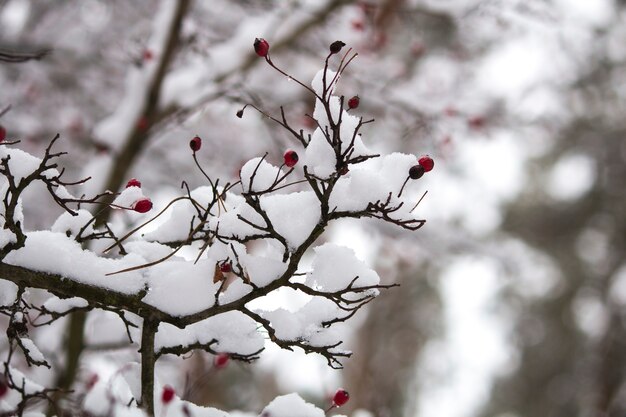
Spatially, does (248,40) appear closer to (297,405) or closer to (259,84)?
(259,84)

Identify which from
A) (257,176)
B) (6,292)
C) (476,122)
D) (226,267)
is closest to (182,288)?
(226,267)

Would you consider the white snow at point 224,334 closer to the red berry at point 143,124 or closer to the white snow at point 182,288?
the white snow at point 182,288

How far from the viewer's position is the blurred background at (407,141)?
4.01 metres

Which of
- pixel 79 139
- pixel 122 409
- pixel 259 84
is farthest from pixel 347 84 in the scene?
pixel 122 409

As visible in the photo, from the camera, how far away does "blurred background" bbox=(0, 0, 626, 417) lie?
401 centimetres

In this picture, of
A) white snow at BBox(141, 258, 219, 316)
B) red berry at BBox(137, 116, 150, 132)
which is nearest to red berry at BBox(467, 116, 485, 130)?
red berry at BBox(137, 116, 150, 132)

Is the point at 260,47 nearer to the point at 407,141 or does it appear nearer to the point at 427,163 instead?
the point at 427,163

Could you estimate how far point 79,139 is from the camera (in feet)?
15.6

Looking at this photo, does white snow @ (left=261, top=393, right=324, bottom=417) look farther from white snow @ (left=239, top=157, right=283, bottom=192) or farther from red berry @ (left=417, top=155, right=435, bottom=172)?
red berry @ (left=417, top=155, right=435, bottom=172)

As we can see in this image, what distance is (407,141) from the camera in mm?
4969

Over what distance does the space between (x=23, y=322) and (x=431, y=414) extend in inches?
485

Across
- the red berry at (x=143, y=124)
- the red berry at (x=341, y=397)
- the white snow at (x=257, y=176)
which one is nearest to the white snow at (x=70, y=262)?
the white snow at (x=257, y=176)

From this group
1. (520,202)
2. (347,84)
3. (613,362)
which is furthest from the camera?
(520,202)

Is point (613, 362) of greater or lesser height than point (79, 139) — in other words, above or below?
below
